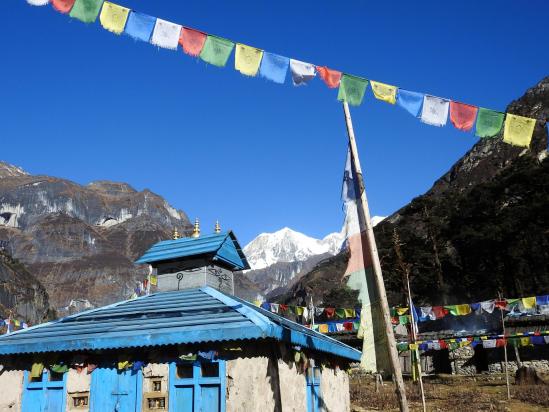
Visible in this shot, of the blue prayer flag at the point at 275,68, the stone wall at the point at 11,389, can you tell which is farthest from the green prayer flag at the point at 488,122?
the stone wall at the point at 11,389

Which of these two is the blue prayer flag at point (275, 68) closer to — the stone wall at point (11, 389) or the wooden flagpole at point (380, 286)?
the wooden flagpole at point (380, 286)

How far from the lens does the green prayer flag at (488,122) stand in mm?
10367

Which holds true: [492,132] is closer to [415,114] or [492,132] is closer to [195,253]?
[415,114]

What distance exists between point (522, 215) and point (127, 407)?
4072 centimetres

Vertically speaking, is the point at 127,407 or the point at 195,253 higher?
the point at 195,253

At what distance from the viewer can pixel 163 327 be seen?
1137 centimetres

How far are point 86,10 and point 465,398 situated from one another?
864 inches

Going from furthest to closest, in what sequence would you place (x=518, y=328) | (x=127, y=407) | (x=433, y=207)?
(x=433, y=207) → (x=518, y=328) → (x=127, y=407)

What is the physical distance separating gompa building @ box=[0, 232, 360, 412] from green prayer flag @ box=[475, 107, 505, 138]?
18.4 ft

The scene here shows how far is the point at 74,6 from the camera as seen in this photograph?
1095 centimetres

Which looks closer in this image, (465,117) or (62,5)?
(465,117)

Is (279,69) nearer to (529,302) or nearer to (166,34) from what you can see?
(166,34)

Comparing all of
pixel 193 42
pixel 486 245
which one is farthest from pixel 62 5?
pixel 486 245

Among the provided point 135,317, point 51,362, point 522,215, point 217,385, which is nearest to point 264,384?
point 217,385
